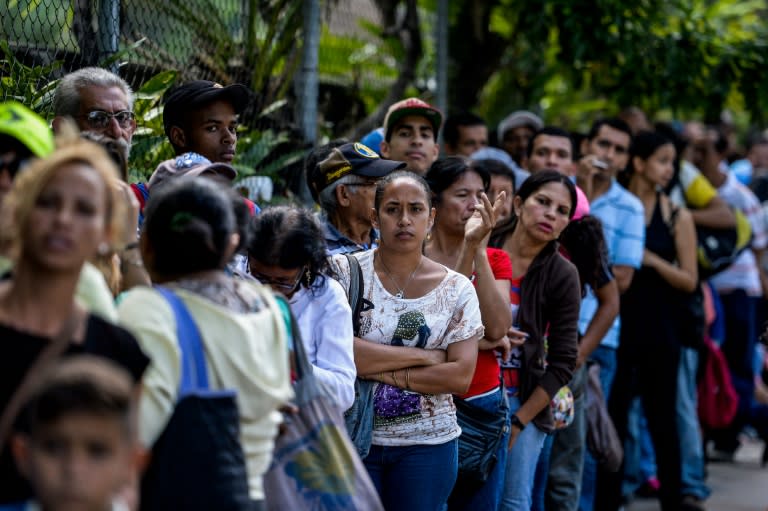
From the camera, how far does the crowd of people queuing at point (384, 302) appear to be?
8.64ft

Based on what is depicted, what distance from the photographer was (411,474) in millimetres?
4449

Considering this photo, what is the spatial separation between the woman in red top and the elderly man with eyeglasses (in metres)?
1.56

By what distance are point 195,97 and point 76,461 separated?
2.46 metres

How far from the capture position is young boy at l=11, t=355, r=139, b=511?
234 cm

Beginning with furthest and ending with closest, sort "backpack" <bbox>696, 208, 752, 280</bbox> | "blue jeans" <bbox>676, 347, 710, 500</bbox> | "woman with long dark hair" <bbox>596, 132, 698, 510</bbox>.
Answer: "backpack" <bbox>696, 208, 752, 280</bbox> → "blue jeans" <bbox>676, 347, 710, 500</bbox> → "woman with long dark hair" <bbox>596, 132, 698, 510</bbox>

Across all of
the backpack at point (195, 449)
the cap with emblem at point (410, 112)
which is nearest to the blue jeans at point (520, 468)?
the cap with emblem at point (410, 112)

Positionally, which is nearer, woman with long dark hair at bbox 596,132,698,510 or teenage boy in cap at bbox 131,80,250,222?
teenage boy in cap at bbox 131,80,250,222

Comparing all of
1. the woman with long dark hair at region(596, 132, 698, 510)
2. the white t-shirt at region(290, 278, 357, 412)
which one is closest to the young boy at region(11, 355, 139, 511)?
the white t-shirt at region(290, 278, 357, 412)

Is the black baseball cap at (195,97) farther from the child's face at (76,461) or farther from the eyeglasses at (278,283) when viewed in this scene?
the child's face at (76,461)

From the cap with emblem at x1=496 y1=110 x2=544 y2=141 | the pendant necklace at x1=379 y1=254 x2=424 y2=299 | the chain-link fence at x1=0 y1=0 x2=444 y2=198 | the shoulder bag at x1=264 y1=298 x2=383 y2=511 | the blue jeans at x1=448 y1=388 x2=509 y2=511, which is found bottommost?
the blue jeans at x1=448 y1=388 x2=509 y2=511

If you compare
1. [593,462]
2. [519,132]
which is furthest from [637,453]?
[519,132]

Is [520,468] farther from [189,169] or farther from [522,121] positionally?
[522,121]

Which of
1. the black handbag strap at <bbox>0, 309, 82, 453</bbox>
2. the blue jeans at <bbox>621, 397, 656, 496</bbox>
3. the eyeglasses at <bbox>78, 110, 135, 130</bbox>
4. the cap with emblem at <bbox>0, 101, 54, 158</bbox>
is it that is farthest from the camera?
the blue jeans at <bbox>621, 397, 656, 496</bbox>

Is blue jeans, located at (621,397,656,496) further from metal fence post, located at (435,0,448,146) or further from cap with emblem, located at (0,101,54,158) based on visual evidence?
cap with emblem, located at (0,101,54,158)
